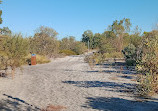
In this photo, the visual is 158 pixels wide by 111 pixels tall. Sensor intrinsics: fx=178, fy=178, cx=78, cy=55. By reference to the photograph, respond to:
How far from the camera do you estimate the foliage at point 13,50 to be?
444 inches

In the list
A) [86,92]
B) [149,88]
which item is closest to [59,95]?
[86,92]

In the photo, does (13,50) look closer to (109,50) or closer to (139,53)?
(139,53)

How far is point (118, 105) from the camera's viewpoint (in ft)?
20.9

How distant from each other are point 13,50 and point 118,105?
7765 mm

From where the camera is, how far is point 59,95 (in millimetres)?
7844

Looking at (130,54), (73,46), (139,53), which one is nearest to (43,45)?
(130,54)

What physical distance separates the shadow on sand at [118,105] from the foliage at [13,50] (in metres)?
6.50

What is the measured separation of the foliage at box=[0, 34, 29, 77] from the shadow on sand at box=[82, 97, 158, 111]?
21.3 feet

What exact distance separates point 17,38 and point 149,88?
8.47 meters

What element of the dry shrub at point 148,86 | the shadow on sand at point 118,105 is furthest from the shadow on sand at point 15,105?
the dry shrub at point 148,86

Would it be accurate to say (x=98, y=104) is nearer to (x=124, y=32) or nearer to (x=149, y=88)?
(x=149, y=88)

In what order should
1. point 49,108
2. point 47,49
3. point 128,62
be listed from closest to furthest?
point 49,108 → point 128,62 → point 47,49

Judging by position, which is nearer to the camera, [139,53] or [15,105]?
[15,105]

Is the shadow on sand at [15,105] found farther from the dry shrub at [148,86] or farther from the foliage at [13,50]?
the foliage at [13,50]
